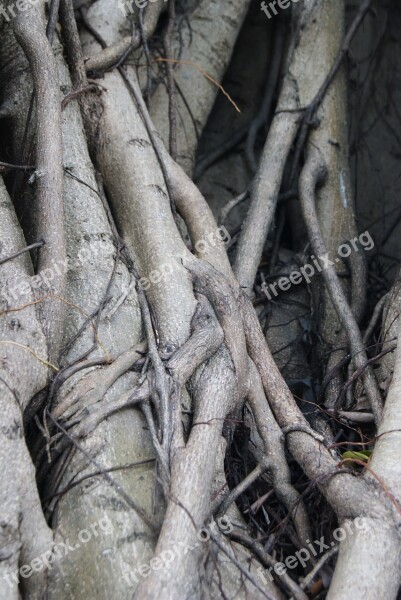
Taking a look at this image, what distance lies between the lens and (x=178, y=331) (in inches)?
81.4

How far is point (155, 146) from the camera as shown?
249cm

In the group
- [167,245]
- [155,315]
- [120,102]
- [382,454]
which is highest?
[120,102]

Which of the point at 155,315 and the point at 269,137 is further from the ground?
the point at 269,137

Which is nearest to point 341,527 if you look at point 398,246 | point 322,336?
point 322,336

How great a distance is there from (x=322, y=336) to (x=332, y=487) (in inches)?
34.5

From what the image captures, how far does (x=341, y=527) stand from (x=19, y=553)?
2.30ft

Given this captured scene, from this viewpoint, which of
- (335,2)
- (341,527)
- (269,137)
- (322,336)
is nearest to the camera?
(341,527)

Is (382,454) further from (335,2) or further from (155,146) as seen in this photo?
(335,2)

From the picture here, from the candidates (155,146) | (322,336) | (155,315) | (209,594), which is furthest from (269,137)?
(209,594)

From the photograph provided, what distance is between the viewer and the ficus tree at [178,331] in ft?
5.52

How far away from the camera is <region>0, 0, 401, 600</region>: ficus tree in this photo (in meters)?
1.68

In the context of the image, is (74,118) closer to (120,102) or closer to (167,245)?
(120,102)

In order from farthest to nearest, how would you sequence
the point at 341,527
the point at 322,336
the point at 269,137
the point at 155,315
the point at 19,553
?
the point at 269,137 < the point at 322,336 < the point at 155,315 < the point at 341,527 < the point at 19,553

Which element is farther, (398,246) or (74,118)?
(398,246)
